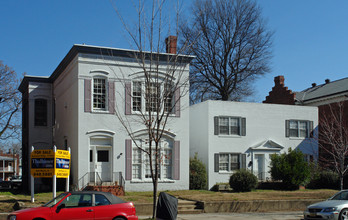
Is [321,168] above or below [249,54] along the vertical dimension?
below

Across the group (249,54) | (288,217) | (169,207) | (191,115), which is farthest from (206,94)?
(169,207)

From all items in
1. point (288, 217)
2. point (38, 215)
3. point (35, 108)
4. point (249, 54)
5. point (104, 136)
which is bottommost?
point (288, 217)

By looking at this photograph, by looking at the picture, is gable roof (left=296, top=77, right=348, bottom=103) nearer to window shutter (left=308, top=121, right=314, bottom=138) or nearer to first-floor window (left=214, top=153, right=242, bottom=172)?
window shutter (left=308, top=121, right=314, bottom=138)

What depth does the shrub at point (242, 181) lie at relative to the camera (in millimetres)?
25641

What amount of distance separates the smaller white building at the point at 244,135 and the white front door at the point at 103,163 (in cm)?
680

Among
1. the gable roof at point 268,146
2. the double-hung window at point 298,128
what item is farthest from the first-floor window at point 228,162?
the double-hung window at point 298,128

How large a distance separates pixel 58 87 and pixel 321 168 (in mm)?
19500

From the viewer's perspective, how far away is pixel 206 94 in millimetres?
42469

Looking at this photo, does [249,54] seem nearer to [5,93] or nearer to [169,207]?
[5,93]

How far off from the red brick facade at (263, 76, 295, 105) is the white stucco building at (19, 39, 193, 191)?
18.5m

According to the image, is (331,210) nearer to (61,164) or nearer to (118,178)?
(61,164)

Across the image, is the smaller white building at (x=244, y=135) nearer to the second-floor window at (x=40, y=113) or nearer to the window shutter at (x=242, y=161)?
the window shutter at (x=242, y=161)

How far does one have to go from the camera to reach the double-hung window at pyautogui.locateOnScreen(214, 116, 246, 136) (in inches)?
1123

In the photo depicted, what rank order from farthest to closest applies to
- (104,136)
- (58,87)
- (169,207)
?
(58,87) → (104,136) → (169,207)
